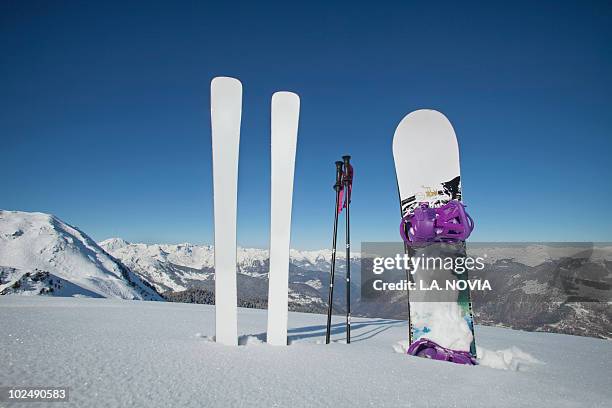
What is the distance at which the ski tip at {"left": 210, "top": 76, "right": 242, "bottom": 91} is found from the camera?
14.2 feet

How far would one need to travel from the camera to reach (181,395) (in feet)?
6.87

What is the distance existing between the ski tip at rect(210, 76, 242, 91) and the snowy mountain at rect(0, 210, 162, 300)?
38425 mm

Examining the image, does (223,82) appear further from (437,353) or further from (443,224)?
(437,353)

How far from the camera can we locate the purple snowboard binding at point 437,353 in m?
3.94

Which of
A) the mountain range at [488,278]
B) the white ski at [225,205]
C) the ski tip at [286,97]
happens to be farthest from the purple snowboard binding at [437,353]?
the mountain range at [488,278]

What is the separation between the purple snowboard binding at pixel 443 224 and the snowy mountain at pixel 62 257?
130ft

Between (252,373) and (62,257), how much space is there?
257 feet

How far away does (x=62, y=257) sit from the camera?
6419cm

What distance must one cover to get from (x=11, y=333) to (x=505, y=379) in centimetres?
482

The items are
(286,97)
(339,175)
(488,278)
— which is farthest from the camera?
(488,278)

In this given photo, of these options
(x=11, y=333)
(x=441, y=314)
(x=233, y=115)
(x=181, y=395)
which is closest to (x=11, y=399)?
(x=181, y=395)

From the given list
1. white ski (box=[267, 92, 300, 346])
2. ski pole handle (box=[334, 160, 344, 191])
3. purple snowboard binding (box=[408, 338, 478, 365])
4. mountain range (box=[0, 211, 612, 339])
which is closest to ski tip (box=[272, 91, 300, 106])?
white ski (box=[267, 92, 300, 346])

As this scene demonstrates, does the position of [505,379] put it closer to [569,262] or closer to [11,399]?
[11,399]

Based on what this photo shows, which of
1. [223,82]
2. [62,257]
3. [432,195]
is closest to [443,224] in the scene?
[432,195]
